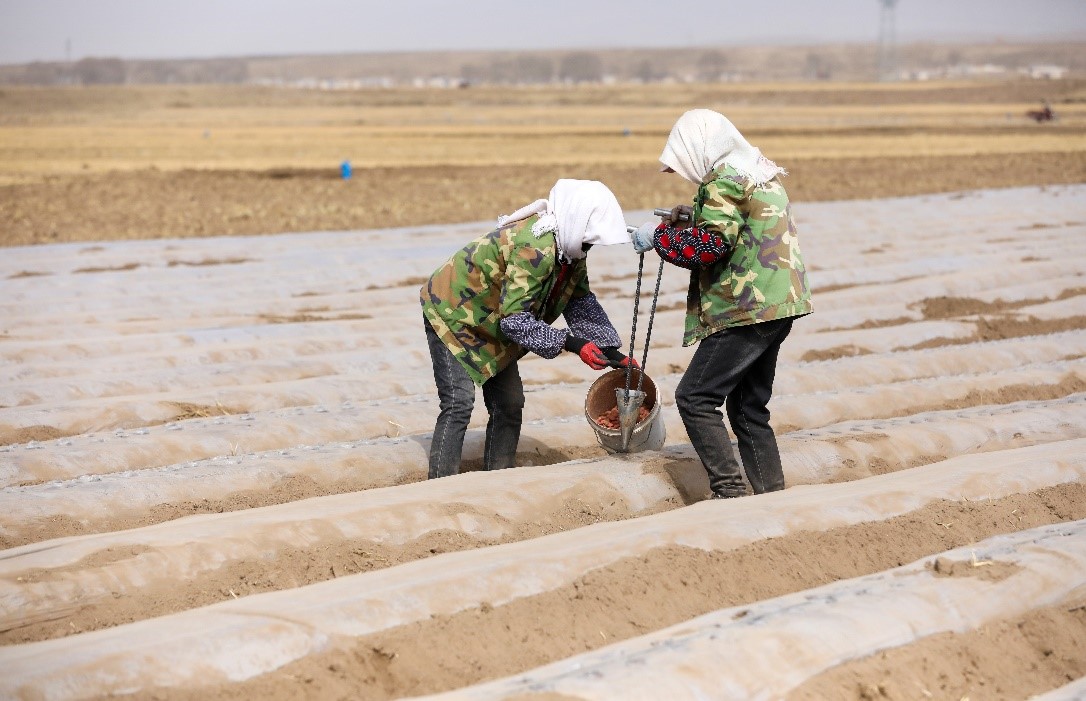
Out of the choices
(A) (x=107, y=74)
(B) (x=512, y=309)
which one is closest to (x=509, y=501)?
(B) (x=512, y=309)

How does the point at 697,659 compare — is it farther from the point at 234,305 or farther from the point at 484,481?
the point at 234,305

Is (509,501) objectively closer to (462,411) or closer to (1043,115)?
(462,411)

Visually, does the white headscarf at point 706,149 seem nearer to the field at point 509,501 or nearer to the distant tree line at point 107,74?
the field at point 509,501

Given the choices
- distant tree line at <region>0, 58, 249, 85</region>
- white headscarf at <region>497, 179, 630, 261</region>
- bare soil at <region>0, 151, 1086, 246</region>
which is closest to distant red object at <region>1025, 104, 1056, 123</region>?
bare soil at <region>0, 151, 1086, 246</region>

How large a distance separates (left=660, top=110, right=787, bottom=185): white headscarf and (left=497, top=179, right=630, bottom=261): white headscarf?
25cm

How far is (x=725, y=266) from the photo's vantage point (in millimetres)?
4227

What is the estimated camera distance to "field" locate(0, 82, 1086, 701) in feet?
10.1

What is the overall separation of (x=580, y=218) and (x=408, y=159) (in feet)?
81.6

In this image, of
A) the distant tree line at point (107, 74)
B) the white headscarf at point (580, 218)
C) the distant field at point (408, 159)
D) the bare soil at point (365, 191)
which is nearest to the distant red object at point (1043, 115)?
the distant field at point (408, 159)

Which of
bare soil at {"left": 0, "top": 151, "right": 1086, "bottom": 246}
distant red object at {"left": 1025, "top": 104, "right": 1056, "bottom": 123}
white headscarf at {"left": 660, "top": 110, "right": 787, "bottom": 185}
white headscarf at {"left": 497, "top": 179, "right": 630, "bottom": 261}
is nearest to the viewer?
white headscarf at {"left": 660, "top": 110, "right": 787, "bottom": 185}

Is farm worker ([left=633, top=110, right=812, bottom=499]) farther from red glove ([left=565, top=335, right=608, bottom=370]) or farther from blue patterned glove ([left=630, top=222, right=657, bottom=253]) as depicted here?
red glove ([left=565, top=335, right=608, bottom=370])

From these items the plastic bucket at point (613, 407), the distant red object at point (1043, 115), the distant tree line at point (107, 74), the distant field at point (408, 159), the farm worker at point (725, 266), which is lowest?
the distant tree line at point (107, 74)

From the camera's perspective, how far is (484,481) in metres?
4.51

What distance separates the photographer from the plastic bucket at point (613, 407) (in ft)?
15.7
